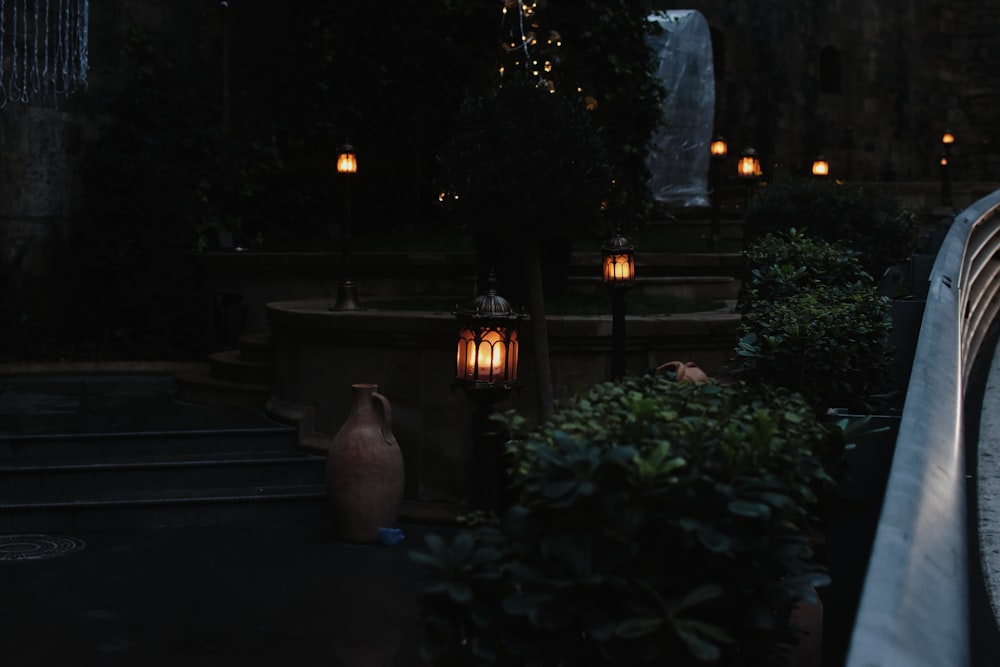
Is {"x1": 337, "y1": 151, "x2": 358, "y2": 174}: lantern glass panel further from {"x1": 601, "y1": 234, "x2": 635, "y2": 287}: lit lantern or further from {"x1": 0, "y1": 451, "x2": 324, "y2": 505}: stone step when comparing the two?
{"x1": 601, "y1": 234, "x2": 635, "y2": 287}: lit lantern

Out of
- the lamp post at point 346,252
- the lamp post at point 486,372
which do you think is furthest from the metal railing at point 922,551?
the lamp post at point 346,252

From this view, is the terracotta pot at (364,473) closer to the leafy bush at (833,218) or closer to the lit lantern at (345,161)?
Answer: the lit lantern at (345,161)

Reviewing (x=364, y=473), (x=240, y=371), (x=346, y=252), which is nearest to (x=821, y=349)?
(x=364, y=473)

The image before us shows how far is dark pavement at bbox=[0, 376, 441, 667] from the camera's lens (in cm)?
632

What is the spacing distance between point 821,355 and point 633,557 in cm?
335

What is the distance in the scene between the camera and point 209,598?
23.9 ft

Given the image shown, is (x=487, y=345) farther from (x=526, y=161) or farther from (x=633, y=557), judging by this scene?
(x=633, y=557)

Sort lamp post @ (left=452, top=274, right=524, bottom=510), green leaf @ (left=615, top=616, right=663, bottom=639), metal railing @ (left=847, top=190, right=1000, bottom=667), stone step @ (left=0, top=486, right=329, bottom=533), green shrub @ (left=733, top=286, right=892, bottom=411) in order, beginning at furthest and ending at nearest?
1. stone step @ (left=0, top=486, right=329, bottom=533)
2. lamp post @ (left=452, top=274, right=524, bottom=510)
3. green shrub @ (left=733, top=286, right=892, bottom=411)
4. green leaf @ (left=615, top=616, right=663, bottom=639)
5. metal railing @ (left=847, top=190, right=1000, bottom=667)

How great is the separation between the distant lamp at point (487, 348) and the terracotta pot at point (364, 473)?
6.30 feet

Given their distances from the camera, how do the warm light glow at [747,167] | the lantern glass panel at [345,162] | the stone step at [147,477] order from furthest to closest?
the warm light glow at [747,167] < the lantern glass panel at [345,162] < the stone step at [147,477]

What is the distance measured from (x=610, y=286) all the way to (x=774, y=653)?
20.2 ft

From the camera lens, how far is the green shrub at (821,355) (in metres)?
5.78

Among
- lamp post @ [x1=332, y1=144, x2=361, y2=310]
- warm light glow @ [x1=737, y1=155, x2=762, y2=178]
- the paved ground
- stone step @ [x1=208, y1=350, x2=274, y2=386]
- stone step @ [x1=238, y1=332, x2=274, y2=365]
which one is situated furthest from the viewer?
warm light glow @ [x1=737, y1=155, x2=762, y2=178]

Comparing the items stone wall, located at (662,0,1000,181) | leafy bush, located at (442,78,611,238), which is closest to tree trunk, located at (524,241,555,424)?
leafy bush, located at (442,78,611,238)
